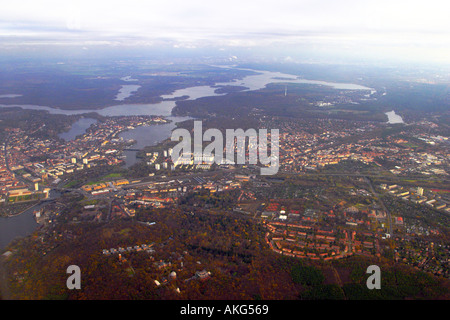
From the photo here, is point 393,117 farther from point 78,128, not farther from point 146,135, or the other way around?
point 78,128

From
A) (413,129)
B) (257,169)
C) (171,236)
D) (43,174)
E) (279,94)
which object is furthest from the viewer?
(279,94)

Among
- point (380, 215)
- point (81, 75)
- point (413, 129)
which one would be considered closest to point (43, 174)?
point (380, 215)

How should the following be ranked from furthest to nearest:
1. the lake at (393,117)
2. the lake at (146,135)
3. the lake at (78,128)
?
the lake at (393,117) → the lake at (78,128) → the lake at (146,135)

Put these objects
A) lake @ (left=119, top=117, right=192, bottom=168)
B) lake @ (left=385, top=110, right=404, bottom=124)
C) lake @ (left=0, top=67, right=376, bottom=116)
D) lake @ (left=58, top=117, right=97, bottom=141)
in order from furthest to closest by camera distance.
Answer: lake @ (left=0, top=67, right=376, bottom=116) → lake @ (left=385, top=110, right=404, bottom=124) → lake @ (left=58, top=117, right=97, bottom=141) → lake @ (left=119, top=117, right=192, bottom=168)

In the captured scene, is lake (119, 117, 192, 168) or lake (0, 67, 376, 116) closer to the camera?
lake (119, 117, 192, 168)

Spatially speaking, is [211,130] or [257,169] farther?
[211,130]

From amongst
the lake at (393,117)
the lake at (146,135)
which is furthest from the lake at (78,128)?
the lake at (393,117)

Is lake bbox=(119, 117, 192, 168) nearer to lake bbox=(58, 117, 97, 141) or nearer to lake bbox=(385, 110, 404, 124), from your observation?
lake bbox=(58, 117, 97, 141)

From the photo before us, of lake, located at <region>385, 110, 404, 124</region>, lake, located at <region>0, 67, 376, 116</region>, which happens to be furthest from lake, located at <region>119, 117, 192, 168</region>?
lake, located at <region>385, 110, 404, 124</region>

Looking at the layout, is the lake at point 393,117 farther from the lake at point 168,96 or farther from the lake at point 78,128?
the lake at point 78,128

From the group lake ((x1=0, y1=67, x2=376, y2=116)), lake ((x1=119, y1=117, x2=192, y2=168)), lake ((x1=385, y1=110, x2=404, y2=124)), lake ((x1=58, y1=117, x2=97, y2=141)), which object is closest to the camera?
lake ((x1=119, y1=117, x2=192, y2=168))
